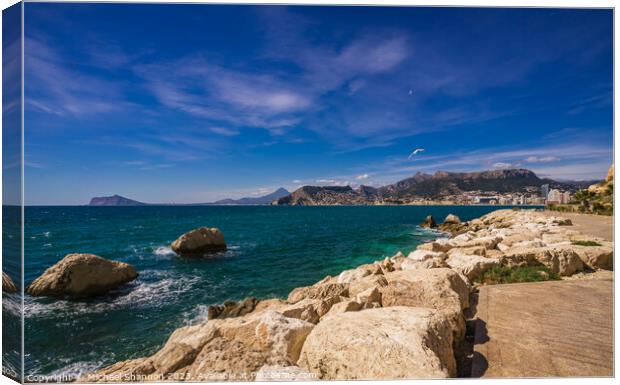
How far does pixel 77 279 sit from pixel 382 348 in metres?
13.3

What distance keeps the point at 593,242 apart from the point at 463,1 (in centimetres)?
1076

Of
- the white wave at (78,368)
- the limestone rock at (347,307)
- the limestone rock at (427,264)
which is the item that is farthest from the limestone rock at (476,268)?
the white wave at (78,368)

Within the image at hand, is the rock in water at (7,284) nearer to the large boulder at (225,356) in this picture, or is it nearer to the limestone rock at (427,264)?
the large boulder at (225,356)

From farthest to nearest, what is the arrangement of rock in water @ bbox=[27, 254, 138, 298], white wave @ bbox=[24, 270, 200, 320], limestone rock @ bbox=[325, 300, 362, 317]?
rock in water @ bbox=[27, 254, 138, 298] < white wave @ bbox=[24, 270, 200, 320] < limestone rock @ bbox=[325, 300, 362, 317]

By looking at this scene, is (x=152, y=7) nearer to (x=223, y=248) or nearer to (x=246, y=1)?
(x=246, y=1)

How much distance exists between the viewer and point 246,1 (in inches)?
188

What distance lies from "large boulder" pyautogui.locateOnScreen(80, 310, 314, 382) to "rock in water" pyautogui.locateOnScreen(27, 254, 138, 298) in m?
9.34

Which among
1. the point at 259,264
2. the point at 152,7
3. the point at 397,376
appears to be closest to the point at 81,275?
the point at 259,264

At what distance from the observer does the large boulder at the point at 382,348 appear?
3078 mm

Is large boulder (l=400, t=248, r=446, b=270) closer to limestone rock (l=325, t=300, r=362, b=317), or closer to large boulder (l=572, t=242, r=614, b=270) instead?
large boulder (l=572, t=242, r=614, b=270)

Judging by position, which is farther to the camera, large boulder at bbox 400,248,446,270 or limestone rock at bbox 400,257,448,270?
large boulder at bbox 400,248,446,270

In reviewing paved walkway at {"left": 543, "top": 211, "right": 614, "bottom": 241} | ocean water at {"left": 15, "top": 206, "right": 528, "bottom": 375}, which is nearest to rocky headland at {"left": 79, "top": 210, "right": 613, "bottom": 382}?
ocean water at {"left": 15, "top": 206, "right": 528, "bottom": 375}

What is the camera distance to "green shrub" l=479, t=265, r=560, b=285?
6797 mm

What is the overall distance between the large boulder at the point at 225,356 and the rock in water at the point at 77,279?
9.34m
